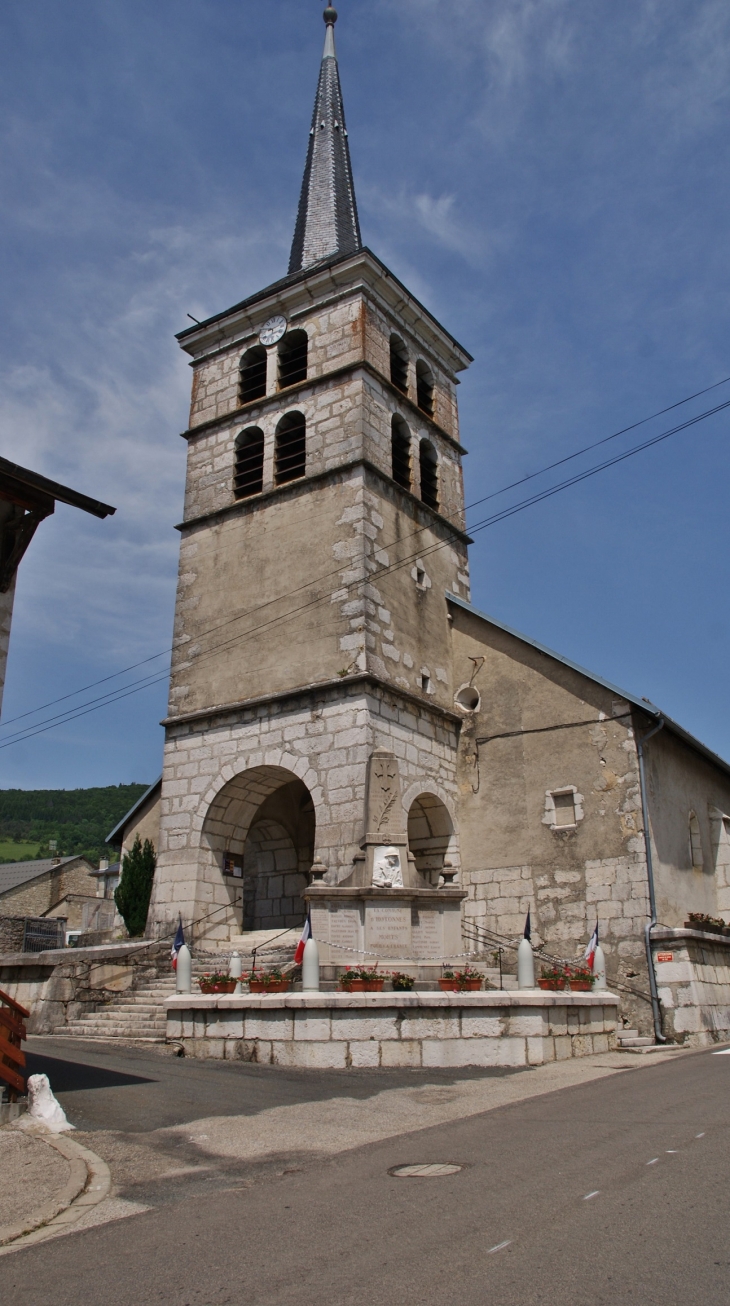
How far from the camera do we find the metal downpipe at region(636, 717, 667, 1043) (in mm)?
13805

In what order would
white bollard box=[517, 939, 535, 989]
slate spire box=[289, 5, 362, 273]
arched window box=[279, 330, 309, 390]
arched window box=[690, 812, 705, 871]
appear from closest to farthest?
1. white bollard box=[517, 939, 535, 989]
2. arched window box=[690, 812, 705, 871]
3. arched window box=[279, 330, 309, 390]
4. slate spire box=[289, 5, 362, 273]

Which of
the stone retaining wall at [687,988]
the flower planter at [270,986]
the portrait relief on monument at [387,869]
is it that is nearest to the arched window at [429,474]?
the portrait relief on monument at [387,869]

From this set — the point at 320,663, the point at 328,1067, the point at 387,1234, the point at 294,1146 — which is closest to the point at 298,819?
the point at 320,663

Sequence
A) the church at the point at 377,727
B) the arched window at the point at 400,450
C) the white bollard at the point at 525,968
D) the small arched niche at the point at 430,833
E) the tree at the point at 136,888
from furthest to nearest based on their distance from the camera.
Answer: the arched window at the point at 400,450
the tree at the point at 136,888
the small arched niche at the point at 430,833
the church at the point at 377,727
the white bollard at the point at 525,968

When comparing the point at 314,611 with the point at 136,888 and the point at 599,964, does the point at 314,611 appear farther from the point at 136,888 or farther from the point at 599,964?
the point at 599,964

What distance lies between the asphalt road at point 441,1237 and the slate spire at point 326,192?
19.5 m

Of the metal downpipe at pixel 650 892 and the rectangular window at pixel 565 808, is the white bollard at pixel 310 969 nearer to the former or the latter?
the metal downpipe at pixel 650 892

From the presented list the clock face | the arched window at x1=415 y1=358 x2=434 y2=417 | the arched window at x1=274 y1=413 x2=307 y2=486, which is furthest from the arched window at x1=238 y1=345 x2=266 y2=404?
the arched window at x1=415 y1=358 x2=434 y2=417

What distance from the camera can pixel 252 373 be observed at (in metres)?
20.8

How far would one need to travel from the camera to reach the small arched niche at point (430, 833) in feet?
56.1

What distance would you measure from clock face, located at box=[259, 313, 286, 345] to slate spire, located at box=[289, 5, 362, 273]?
193 cm

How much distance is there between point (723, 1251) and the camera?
3.89 m

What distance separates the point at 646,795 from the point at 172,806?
27.2 ft

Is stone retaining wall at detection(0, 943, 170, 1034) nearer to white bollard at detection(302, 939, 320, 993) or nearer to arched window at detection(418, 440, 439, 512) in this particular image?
white bollard at detection(302, 939, 320, 993)
